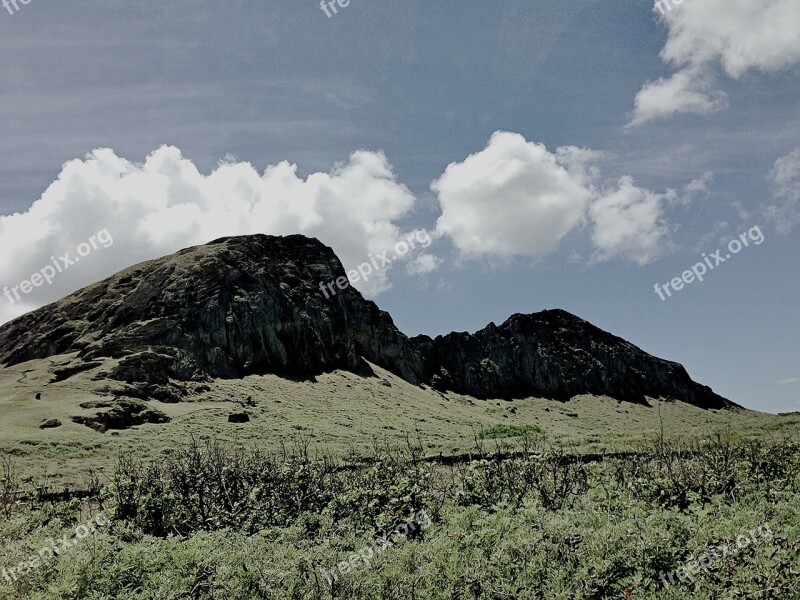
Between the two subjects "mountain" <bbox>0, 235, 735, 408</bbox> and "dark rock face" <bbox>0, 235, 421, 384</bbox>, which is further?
"dark rock face" <bbox>0, 235, 421, 384</bbox>

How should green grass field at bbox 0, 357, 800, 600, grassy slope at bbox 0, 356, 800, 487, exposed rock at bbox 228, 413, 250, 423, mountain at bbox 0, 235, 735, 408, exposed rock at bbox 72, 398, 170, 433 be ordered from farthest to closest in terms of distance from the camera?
1. mountain at bbox 0, 235, 735, 408
2. exposed rock at bbox 228, 413, 250, 423
3. exposed rock at bbox 72, 398, 170, 433
4. grassy slope at bbox 0, 356, 800, 487
5. green grass field at bbox 0, 357, 800, 600

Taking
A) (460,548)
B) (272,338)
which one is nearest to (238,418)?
(272,338)

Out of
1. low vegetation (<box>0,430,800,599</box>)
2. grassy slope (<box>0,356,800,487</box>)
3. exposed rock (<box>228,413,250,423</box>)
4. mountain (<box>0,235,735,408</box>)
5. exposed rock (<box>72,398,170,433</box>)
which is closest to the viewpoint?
low vegetation (<box>0,430,800,599</box>)

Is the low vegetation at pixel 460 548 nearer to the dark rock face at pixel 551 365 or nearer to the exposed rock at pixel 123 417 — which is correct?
the exposed rock at pixel 123 417

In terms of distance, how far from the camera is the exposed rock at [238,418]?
2265 inches

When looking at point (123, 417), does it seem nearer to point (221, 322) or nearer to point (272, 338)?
point (221, 322)

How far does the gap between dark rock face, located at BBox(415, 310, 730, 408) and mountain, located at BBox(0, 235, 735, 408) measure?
1.15ft

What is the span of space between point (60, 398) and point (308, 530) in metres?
56.3

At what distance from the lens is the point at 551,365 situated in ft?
449

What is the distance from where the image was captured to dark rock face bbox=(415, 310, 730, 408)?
127m

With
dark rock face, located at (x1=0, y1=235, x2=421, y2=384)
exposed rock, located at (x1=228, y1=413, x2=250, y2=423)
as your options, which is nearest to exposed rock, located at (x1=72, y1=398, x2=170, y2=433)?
exposed rock, located at (x1=228, y1=413, x2=250, y2=423)

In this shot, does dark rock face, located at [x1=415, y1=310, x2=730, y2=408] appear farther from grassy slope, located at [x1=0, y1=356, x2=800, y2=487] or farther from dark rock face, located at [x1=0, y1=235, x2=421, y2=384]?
dark rock face, located at [x1=0, y1=235, x2=421, y2=384]

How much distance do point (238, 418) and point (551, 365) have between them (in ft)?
319

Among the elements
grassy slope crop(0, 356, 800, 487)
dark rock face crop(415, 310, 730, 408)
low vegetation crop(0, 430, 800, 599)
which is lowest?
low vegetation crop(0, 430, 800, 599)
